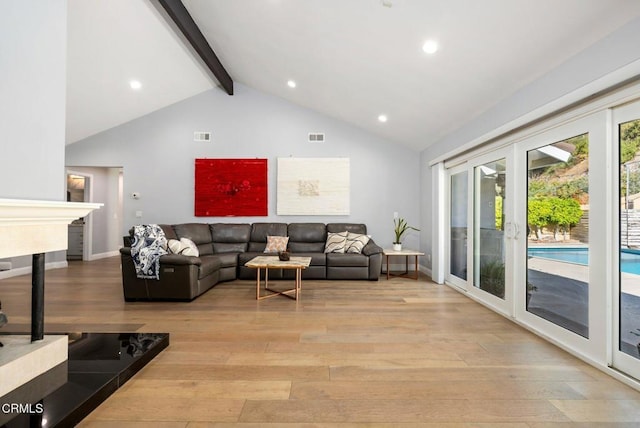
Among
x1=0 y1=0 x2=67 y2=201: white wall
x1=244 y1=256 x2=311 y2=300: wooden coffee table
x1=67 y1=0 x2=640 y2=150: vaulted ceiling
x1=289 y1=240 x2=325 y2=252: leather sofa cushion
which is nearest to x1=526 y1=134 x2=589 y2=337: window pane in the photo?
x1=67 y1=0 x2=640 y2=150: vaulted ceiling

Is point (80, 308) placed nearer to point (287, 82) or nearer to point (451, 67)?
point (287, 82)

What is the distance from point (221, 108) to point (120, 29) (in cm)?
219

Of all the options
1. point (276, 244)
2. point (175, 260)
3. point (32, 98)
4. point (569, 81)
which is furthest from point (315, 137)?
point (32, 98)

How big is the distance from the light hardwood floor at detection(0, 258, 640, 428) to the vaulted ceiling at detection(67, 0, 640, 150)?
230cm

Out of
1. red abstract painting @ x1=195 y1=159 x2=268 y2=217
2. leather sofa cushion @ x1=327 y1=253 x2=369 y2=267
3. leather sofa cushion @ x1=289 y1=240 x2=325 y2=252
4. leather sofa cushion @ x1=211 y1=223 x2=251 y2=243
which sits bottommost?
leather sofa cushion @ x1=327 y1=253 x2=369 y2=267

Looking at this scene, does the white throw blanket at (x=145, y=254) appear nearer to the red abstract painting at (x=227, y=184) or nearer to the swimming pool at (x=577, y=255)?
the red abstract painting at (x=227, y=184)

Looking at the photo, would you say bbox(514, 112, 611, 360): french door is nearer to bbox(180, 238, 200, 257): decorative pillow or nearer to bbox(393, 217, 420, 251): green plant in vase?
bbox(393, 217, 420, 251): green plant in vase

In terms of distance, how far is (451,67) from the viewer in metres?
3.04

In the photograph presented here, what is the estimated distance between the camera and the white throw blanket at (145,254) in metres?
3.64

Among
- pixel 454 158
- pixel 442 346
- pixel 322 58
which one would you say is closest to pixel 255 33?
pixel 322 58

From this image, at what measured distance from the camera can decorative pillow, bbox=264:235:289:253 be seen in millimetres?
5369

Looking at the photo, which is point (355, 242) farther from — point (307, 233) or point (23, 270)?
point (23, 270)

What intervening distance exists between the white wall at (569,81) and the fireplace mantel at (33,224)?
348cm
